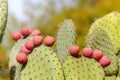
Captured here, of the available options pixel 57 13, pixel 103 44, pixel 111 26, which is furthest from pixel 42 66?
pixel 57 13

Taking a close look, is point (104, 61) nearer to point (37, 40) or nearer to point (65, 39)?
point (65, 39)

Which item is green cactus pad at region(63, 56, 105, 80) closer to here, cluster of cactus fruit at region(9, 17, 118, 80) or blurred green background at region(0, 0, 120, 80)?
cluster of cactus fruit at region(9, 17, 118, 80)

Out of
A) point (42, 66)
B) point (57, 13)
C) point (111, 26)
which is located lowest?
point (42, 66)

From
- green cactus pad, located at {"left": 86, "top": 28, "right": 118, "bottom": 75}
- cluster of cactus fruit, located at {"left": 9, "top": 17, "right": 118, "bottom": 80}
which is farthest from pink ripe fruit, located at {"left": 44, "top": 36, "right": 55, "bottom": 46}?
green cactus pad, located at {"left": 86, "top": 28, "right": 118, "bottom": 75}

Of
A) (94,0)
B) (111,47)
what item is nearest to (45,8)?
(94,0)

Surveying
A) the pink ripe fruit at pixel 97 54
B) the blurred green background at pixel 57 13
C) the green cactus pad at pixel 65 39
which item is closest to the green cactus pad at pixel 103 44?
the green cactus pad at pixel 65 39

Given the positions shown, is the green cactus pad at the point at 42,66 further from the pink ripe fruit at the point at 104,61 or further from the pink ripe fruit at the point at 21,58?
the pink ripe fruit at the point at 104,61

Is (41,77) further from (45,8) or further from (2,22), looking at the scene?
(45,8)
